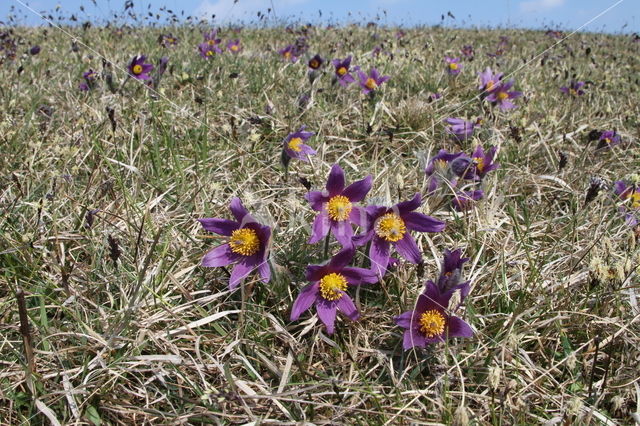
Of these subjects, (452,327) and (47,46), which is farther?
(47,46)

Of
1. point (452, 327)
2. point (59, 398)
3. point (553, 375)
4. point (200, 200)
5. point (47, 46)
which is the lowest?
point (59, 398)

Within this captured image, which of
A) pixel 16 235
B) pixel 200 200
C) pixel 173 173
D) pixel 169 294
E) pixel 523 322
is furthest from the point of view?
pixel 173 173

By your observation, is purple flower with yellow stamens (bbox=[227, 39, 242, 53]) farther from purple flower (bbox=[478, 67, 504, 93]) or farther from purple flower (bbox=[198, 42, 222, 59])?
purple flower (bbox=[478, 67, 504, 93])

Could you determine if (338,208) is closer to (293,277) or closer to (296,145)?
(293,277)

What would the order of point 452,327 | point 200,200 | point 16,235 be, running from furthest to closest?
point 200,200 → point 16,235 → point 452,327

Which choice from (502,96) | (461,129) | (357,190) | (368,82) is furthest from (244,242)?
(502,96)

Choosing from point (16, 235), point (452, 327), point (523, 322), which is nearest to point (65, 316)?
point (16, 235)

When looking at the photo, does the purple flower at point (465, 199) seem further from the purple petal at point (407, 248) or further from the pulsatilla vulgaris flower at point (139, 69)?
the pulsatilla vulgaris flower at point (139, 69)

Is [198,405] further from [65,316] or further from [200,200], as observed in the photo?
[200,200]

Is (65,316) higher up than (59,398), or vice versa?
(65,316)
